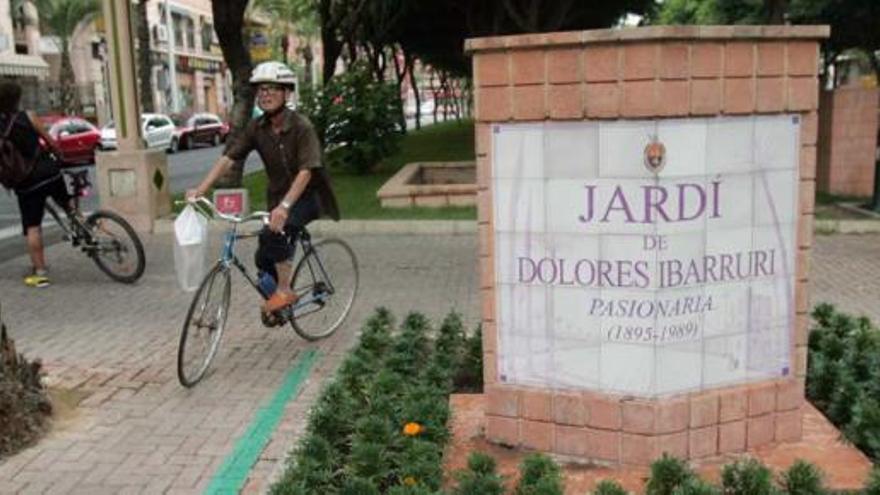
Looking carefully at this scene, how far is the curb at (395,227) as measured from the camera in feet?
36.5

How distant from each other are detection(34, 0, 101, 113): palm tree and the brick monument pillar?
44.3 m

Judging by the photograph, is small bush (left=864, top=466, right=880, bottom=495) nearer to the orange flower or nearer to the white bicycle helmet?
the orange flower

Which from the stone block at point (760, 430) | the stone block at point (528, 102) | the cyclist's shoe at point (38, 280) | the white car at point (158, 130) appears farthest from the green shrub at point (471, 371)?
the white car at point (158, 130)

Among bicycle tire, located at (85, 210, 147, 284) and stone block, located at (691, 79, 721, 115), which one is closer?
stone block, located at (691, 79, 721, 115)

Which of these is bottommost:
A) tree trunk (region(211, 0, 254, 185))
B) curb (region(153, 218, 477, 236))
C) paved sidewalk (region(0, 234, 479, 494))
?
paved sidewalk (region(0, 234, 479, 494))

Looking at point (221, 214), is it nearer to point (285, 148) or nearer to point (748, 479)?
point (285, 148)

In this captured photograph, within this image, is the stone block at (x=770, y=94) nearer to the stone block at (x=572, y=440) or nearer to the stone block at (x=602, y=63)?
the stone block at (x=602, y=63)

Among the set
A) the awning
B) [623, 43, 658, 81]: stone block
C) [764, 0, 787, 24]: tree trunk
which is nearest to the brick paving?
[623, 43, 658, 81]: stone block

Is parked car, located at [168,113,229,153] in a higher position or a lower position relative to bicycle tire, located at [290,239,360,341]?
higher

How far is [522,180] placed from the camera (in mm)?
3559

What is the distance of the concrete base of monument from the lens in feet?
11.4

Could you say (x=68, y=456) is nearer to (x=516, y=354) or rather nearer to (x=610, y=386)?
(x=516, y=354)

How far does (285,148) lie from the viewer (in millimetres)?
5762

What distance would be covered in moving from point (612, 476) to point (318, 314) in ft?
11.6
